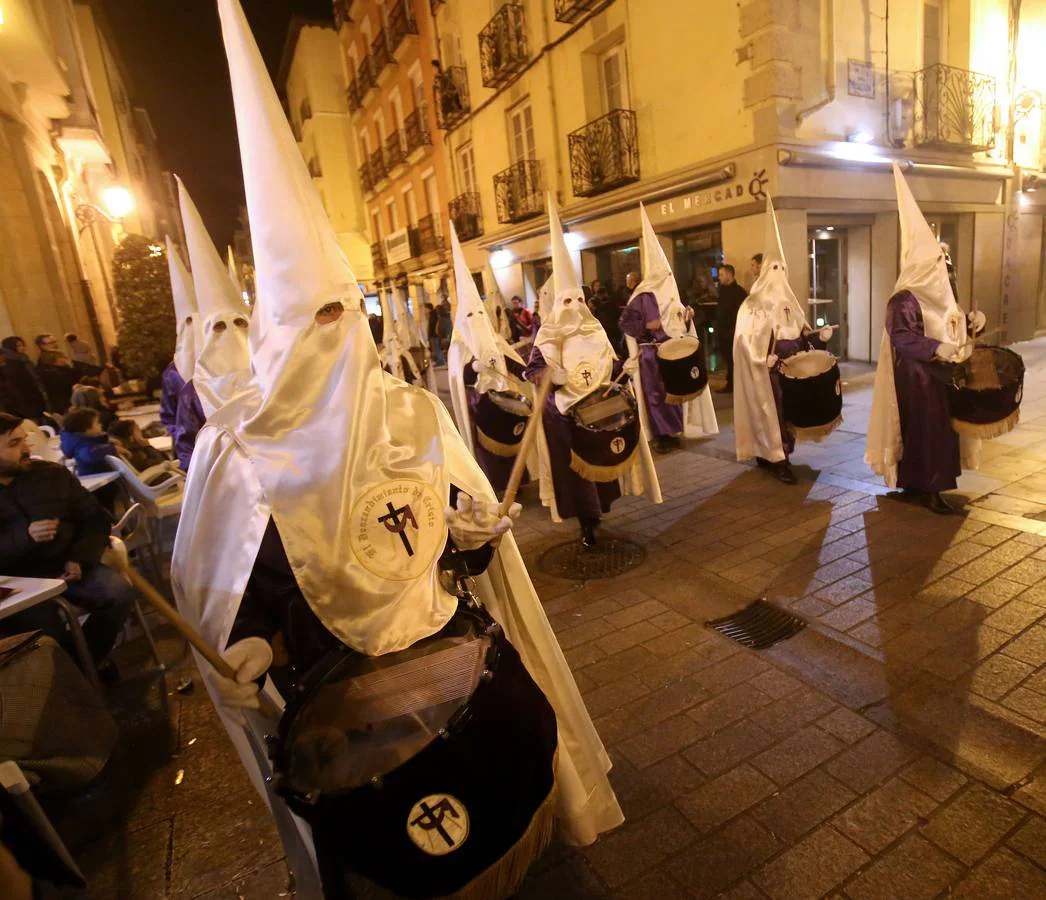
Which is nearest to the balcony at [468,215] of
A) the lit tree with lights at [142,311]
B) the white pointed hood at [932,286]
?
the lit tree with lights at [142,311]

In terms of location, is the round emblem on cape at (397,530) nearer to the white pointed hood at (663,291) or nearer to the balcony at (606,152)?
the white pointed hood at (663,291)

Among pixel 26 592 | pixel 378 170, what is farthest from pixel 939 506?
pixel 378 170

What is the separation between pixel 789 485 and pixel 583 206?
31.6 feet

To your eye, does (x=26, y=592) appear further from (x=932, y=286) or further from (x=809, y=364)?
(x=932, y=286)

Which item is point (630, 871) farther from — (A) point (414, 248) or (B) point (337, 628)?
(A) point (414, 248)

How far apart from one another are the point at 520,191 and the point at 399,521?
52.1 ft

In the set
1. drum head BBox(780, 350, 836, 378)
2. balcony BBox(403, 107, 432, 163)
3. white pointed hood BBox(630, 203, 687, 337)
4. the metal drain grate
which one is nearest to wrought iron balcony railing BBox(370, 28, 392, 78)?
balcony BBox(403, 107, 432, 163)

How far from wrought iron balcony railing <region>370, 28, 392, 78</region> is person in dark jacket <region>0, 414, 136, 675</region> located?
24.9 meters

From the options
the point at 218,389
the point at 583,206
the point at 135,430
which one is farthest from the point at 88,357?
the point at 583,206

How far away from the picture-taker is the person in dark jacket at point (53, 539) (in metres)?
3.50

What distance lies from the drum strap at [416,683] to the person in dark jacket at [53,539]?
2.73 meters

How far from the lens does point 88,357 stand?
10414 mm

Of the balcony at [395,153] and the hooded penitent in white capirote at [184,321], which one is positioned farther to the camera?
the balcony at [395,153]

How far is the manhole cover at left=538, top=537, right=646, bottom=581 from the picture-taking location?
4934 mm
